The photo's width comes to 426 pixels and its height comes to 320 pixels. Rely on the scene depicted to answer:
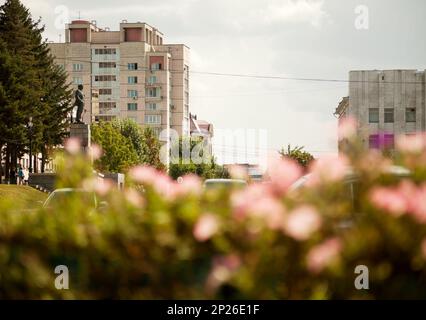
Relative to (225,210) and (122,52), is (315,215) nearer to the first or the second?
(225,210)

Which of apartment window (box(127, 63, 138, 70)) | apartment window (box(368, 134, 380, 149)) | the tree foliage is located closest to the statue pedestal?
the tree foliage

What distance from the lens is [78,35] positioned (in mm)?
165750

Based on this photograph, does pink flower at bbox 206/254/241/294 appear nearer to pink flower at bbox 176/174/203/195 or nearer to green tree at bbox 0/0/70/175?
pink flower at bbox 176/174/203/195

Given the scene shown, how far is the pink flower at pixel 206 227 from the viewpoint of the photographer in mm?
4000

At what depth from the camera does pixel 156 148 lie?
114m

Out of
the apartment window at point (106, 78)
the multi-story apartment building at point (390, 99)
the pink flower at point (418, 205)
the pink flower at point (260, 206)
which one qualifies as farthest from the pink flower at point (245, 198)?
the apartment window at point (106, 78)

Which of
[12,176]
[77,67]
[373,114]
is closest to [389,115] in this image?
[373,114]

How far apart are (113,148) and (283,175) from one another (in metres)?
90.0

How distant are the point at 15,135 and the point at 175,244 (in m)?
60.4

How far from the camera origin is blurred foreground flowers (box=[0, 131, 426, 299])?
397 centimetres

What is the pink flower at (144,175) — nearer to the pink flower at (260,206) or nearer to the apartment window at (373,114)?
the pink flower at (260,206)

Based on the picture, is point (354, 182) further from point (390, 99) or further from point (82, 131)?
point (390, 99)

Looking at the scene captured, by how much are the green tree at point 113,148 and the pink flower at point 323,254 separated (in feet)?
277
